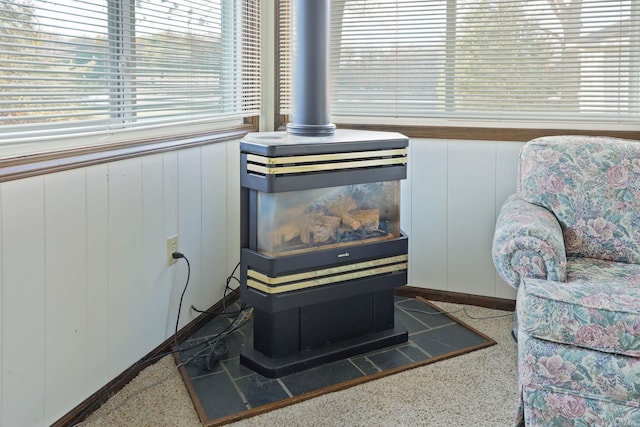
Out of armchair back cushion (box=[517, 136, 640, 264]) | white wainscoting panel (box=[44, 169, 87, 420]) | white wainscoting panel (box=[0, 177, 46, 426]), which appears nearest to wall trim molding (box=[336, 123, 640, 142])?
armchair back cushion (box=[517, 136, 640, 264])

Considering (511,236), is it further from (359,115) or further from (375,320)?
(359,115)

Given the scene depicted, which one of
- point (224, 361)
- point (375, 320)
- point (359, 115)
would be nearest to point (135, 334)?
point (224, 361)

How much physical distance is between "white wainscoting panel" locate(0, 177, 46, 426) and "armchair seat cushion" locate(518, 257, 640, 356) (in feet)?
4.96

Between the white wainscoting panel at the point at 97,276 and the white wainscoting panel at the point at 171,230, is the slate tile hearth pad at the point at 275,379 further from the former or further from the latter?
the white wainscoting panel at the point at 97,276

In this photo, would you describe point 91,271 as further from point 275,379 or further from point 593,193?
point 593,193

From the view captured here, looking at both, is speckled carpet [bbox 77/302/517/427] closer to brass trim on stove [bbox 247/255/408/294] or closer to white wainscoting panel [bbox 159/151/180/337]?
white wainscoting panel [bbox 159/151/180/337]

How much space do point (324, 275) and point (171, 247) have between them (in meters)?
0.67

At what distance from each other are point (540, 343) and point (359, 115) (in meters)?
1.72

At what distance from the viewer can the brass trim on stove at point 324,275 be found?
219 cm

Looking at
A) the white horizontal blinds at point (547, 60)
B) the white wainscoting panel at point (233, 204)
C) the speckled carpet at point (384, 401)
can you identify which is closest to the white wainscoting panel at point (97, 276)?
the speckled carpet at point (384, 401)

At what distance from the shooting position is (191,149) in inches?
99.3

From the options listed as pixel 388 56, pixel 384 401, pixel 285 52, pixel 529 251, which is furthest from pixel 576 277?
pixel 285 52

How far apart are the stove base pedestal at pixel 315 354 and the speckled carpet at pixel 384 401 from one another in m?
0.20

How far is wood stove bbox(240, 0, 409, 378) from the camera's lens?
2.19 m
